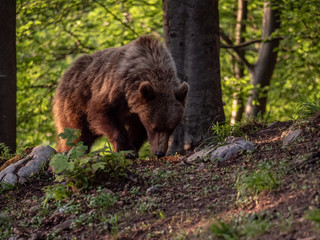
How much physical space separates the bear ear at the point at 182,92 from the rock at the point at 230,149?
165cm

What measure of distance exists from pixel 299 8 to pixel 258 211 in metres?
8.32

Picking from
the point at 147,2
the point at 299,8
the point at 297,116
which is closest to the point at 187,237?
the point at 297,116

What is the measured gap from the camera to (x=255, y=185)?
3.81 metres

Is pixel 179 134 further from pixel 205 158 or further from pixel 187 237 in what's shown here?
pixel 187 237

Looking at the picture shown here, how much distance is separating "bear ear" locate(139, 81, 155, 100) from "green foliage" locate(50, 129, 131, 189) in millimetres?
1775

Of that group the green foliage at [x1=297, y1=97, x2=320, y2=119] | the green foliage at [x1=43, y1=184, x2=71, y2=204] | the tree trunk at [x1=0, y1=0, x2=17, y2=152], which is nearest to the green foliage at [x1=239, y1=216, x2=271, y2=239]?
the green foliage at [x1=43, y1=184, x2=71, y2=204]

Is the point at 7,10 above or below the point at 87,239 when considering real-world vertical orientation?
above

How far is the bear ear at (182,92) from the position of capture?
6.55 meters

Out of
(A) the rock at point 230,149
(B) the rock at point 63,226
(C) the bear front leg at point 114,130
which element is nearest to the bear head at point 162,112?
(C) the bear front leg at point 114,130

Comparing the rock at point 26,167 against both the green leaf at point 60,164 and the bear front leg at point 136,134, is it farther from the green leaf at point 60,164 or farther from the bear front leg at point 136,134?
the bear front leg at point 136,134

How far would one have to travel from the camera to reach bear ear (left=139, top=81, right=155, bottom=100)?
6309 mm

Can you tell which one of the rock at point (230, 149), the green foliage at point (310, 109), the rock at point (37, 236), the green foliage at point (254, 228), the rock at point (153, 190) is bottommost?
the rock at point (37, 236)

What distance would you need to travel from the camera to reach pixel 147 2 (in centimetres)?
1282

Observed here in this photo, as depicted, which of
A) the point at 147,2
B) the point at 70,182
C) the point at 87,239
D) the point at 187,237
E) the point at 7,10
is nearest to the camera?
the point at 187,237
